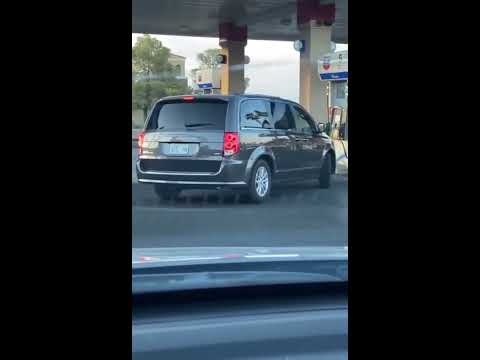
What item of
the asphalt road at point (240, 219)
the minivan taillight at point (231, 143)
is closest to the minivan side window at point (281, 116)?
the asphalt road at point (240, 219)

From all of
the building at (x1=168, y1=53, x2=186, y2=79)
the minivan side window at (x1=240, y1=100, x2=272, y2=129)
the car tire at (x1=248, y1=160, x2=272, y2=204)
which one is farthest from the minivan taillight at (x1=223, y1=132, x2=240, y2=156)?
the building at (x1=168, y1=53, x2=186, y2=79)

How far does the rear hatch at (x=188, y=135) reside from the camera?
10242 millimetres

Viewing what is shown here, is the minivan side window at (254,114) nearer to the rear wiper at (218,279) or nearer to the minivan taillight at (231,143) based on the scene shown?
the minivan taillight at (231,143)

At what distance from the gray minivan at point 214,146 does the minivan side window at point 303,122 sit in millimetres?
603

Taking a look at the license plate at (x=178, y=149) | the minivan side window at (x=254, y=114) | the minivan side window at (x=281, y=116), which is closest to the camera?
the license plate at (x=178, y=149)

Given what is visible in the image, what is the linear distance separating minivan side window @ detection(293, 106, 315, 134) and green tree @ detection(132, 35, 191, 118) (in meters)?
2.43

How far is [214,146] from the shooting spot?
10.5 meters

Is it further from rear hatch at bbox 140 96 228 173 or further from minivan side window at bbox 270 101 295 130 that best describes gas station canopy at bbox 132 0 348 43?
rear hatch at bbox 140 96 228 173

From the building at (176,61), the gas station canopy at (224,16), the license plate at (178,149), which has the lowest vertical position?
the license plate at (178,149)

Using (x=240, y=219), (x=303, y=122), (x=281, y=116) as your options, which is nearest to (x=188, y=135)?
(x=240, y=219)
